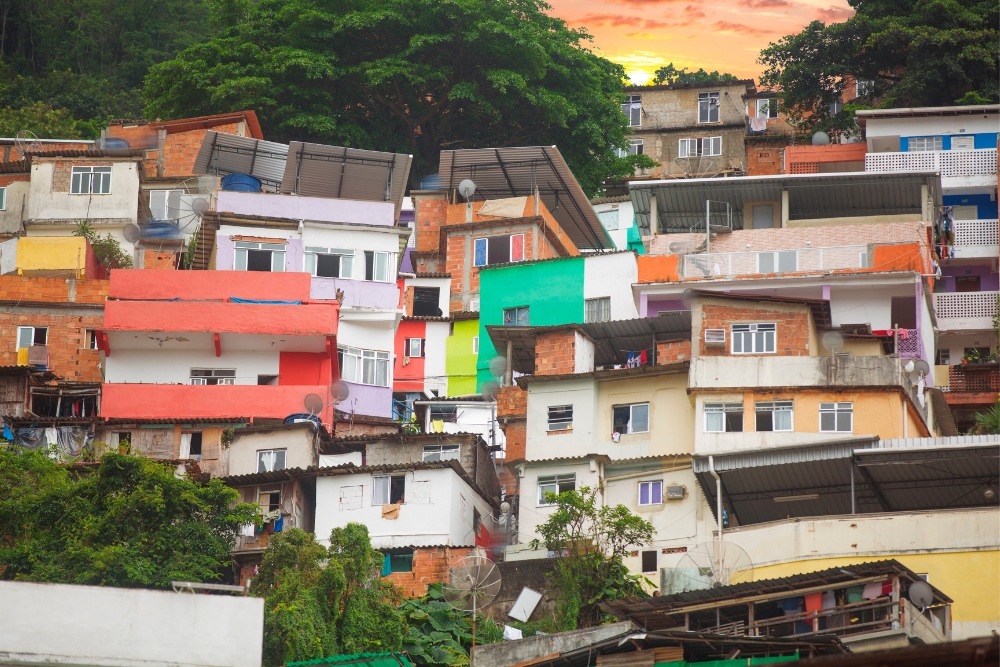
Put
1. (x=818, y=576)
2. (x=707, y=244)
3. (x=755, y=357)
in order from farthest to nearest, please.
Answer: (x=707, y=244) → (x=755, y=357) → (x=818, y=576)

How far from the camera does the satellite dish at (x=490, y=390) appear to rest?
136 feet

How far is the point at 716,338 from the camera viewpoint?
35.1 metres

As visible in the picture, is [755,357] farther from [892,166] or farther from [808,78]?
[808,78]

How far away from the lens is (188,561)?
30.3 metres

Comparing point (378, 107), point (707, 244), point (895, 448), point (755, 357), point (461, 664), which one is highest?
point (378, 107)

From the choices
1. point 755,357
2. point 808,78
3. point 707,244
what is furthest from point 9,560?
point 808,78

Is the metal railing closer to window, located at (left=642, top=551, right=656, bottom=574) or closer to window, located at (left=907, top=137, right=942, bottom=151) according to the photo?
window, located at (left=907, top=137, right=942, bottom=151)

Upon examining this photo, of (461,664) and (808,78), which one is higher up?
(808,78)

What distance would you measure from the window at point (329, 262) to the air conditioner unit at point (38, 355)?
772 centimetres

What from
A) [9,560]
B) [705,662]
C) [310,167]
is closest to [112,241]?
[310,167]

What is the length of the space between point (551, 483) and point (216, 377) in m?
11.1

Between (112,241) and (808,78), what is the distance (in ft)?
91.1

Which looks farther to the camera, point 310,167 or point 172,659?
point 310,167

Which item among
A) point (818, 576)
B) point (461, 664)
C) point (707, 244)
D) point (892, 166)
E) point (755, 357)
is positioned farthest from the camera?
point (892, 166)
